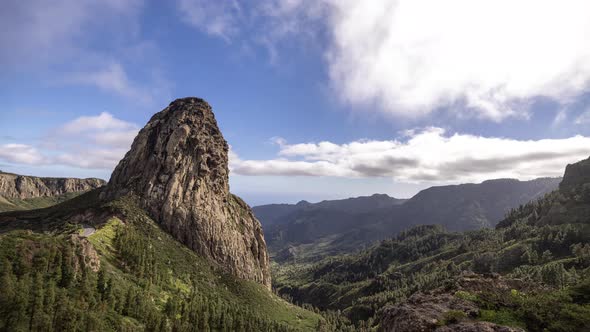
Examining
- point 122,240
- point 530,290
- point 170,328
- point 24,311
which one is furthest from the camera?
point 122,240

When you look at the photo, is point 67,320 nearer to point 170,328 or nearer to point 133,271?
point 170,328

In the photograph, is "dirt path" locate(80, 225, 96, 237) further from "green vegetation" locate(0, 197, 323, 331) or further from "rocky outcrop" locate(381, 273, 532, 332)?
"rocky outcrop" locate(381, 273, 532, 332)

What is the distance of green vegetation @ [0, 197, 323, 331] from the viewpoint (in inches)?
3391

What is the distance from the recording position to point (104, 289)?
378 feet

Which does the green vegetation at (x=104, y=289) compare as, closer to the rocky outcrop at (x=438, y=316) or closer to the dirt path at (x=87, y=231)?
the dirt path at (x=87, y=231)

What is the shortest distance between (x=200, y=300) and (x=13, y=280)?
100510 mm

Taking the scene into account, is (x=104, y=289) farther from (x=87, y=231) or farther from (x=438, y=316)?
(x=438, y=316)

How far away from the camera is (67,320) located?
88.1m

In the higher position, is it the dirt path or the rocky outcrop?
the rocky outcrop

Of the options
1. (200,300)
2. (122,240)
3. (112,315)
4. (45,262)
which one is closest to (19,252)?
(45,262)

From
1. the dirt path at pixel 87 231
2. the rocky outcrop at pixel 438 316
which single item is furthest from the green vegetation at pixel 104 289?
the rocky outcrop at pixel 438 316

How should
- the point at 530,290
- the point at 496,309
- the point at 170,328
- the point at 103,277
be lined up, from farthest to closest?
the point at 170,328
the point at 103,277
the point at 530,290
the point at 496,309

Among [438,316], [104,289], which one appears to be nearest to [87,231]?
[104,289]

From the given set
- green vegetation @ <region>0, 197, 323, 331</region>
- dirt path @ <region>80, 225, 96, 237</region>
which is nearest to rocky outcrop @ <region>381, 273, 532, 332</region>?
green vegetation @ <region>0, 197, 323, 331</region>
